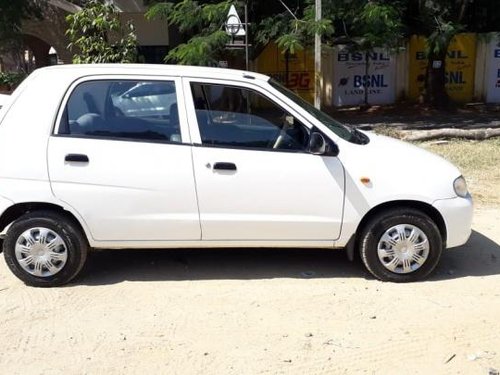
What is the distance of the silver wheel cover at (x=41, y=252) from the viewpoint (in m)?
4.93

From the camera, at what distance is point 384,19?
1400cm

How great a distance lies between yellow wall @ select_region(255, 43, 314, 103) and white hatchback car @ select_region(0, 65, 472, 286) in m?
16.9

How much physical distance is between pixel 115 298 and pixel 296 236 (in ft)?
4.88

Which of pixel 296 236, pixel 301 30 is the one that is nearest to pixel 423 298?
pixel 296 236

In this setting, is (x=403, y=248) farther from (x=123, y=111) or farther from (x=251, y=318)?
(x=123, y=111)

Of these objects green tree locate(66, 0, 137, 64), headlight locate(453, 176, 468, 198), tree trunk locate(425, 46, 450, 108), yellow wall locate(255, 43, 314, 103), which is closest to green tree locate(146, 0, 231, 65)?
green tree locate(66, 0, 137, 64)

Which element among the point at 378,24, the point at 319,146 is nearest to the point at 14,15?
the point at 378,24

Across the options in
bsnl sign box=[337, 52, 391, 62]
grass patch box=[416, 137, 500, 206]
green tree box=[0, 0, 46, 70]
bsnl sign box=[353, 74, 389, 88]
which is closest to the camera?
grass patch box=[416, 137, 500, 206]

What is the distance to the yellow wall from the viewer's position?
70.7 ft

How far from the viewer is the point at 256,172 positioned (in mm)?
4859

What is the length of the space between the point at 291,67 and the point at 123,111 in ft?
56.7

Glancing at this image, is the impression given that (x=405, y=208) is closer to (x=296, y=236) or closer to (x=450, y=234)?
(x=450, y=234)

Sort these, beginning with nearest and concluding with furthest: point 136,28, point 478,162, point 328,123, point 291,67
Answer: point 328,123 → point 478,162 → point 136,28 → point 291,67

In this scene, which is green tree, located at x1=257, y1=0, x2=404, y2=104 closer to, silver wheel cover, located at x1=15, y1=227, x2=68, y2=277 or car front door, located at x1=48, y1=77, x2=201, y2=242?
car front door, located at x1=48, y1=77, x2=201, y2=242
